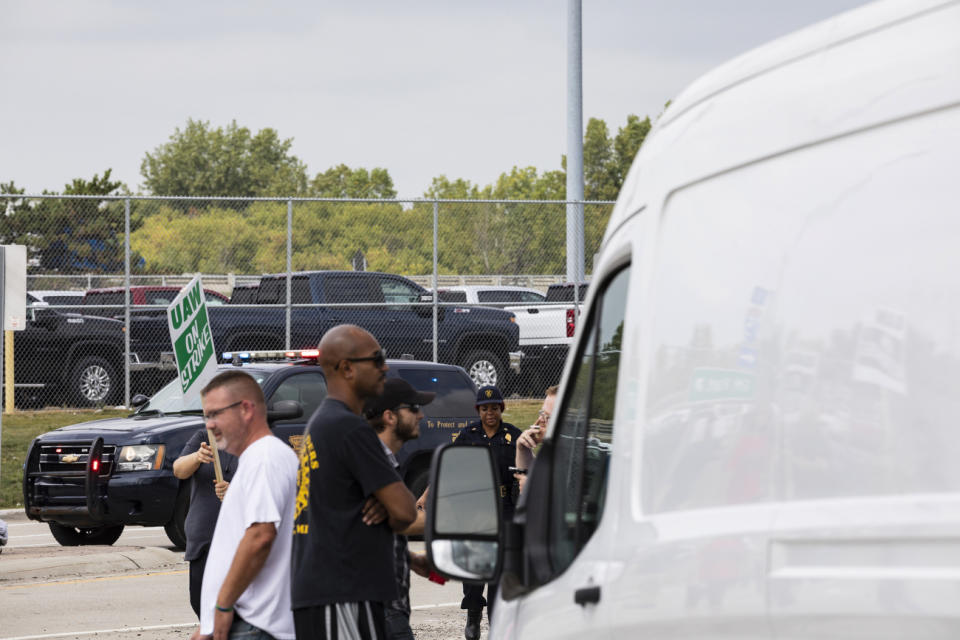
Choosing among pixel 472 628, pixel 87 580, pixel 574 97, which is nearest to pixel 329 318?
pixel 87 580

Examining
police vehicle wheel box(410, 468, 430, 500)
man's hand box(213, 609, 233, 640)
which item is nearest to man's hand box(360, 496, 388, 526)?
man's hand box(213, 609, 233, 640)

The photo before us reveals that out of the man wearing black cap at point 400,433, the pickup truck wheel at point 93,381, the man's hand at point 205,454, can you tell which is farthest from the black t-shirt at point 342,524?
the pickup truck wheel at point 93,381

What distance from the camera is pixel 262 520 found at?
184 inches

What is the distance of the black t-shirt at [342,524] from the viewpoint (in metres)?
4.34

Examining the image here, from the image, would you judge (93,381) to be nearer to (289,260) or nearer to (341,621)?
(289,260)

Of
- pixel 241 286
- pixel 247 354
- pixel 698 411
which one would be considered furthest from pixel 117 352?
pixel 698 411

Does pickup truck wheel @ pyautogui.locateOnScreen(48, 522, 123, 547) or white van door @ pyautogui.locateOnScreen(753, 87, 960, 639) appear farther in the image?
pickup truck wheel @ pyautogui.locateOnScreen(48, 522, 123, 547)

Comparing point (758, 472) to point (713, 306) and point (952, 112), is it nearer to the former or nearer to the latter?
point (713, 306)

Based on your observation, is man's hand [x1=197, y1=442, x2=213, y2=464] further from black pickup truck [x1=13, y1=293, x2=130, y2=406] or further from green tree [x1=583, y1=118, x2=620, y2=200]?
green tree [x1=583, y1=118, x2=620, y2=200]

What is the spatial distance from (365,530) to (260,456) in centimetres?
61

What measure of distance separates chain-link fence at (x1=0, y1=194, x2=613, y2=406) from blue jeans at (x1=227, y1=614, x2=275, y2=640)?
597 inches

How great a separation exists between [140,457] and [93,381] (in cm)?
791

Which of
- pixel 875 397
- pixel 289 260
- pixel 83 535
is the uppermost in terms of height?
pixel 289 260

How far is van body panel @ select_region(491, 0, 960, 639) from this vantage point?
2111mm
